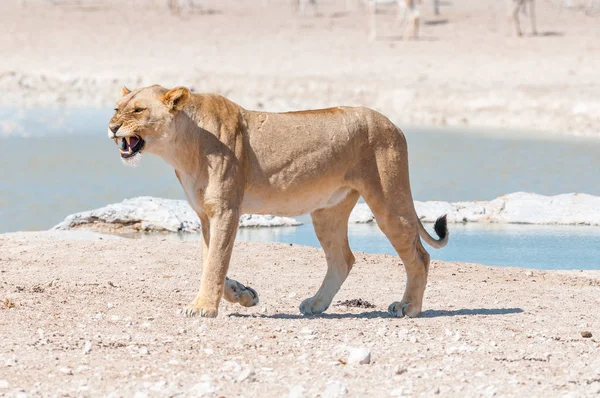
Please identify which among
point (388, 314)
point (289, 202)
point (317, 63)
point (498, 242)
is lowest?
point (317, 63)

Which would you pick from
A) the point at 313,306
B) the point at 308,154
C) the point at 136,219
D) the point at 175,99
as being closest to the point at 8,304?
the point at 175,99

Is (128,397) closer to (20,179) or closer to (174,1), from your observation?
(20,179)

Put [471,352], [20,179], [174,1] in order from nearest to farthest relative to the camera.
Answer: [471,352] < [20,179] < [174,1]

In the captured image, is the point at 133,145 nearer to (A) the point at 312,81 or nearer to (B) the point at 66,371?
(B) the point at 66,371

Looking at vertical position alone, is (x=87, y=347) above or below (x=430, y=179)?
above

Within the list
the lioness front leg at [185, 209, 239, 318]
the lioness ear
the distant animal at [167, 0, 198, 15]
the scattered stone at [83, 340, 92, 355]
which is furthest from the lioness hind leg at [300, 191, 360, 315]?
the distant animal at [167, 0, 198, 15]

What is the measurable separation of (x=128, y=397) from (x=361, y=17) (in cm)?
3918

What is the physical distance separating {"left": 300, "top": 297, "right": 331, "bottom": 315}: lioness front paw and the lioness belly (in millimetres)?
695

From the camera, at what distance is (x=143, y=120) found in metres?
7.95

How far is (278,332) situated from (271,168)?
4.26 feet

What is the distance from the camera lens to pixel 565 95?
2653cm

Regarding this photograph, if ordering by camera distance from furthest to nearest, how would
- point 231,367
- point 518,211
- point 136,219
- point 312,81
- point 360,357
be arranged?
1. point 312,81
2. point 518,211
3. point 136,219
4. point 360,357
5. point 231,367

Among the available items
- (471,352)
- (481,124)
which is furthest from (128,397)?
(481,124)

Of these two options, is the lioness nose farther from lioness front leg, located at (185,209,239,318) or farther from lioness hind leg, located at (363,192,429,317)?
lioness hind leg, located at (363,192,429,317)
